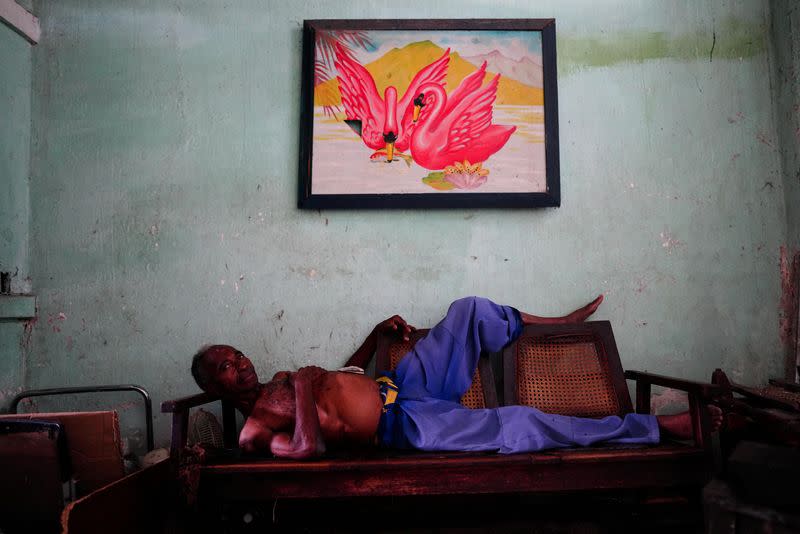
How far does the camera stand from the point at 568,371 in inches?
120

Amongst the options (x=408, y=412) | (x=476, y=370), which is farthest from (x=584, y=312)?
(x=408, y=412)

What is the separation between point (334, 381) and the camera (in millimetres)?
2760

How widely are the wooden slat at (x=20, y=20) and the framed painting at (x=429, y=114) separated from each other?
5.39ft

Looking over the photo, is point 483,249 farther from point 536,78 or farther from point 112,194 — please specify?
point 112,194

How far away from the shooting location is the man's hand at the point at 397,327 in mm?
3119

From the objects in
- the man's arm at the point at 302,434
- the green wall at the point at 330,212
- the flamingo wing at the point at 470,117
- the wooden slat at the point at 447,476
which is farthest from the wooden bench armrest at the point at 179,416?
the flamingo wing at the point at 470,117

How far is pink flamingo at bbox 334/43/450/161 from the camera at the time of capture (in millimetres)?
3322

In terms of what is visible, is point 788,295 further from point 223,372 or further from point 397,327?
point 223,372

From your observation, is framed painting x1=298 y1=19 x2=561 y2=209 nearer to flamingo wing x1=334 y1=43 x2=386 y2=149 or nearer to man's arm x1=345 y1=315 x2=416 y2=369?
flamingo wing x1=334 y1=43 x2=386 y2=149

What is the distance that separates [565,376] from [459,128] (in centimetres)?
154

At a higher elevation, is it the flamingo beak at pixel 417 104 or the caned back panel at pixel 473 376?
the flamingo beak at pixel 417 104

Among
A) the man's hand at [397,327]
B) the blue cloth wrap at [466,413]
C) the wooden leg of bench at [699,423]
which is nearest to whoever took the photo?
the wooden leg of bench at [699,423]

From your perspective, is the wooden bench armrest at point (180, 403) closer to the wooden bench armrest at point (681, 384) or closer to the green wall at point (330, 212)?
the green wall at point (330, 212)

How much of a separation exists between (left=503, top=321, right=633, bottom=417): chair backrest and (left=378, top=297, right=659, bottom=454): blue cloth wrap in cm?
14
